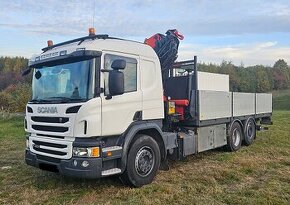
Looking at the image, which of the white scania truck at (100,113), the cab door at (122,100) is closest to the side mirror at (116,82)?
the white scania truck at (100,113)

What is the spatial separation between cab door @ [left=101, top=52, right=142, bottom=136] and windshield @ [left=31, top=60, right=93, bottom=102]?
0.31 m

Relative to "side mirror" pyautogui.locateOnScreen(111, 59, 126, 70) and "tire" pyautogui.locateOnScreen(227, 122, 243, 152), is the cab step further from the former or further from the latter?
"tire" pyautogui.locateOnScreen(227, 122, 243, 152)

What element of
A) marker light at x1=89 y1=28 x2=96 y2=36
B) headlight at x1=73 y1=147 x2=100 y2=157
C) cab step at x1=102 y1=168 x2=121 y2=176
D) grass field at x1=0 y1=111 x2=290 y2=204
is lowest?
grass field at x1=0 y1=111 x2=290 y2=204

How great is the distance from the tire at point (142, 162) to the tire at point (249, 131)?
5.06 meters

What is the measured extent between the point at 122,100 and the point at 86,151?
1.17m

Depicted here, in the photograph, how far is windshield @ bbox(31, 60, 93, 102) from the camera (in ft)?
18.6

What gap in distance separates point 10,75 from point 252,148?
69.6 metres

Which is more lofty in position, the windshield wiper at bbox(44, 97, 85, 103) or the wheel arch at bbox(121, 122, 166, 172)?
the windshield wiper at bbox(44, 97, 85, 103)

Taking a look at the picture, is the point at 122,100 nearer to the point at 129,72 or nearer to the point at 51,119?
the point at 129,72

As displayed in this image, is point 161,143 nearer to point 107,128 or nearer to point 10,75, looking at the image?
point 107,128

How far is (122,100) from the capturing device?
605cm

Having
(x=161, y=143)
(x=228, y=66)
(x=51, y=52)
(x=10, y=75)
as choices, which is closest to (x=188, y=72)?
(x=161, y=143)

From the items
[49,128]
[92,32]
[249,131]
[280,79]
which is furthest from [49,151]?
[280,79]

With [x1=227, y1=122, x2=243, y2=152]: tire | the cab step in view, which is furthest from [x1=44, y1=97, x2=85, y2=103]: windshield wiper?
[x1=227, y1=122, x2=243, y2=152]: tire
